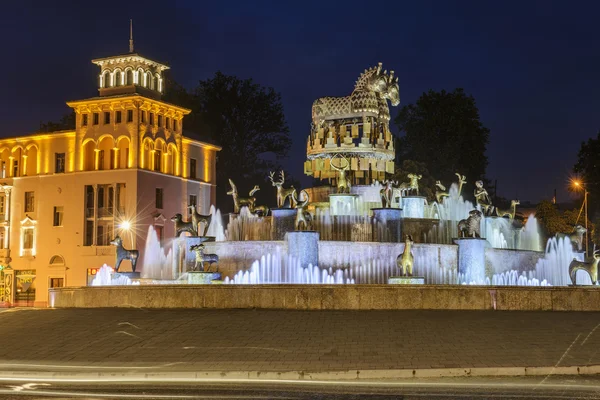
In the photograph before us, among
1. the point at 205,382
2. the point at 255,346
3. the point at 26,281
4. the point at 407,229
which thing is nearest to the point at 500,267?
the point at 407,229

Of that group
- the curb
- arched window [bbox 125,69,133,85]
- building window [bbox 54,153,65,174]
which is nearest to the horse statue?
the curb

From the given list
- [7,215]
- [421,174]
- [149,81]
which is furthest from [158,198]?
[421,174]

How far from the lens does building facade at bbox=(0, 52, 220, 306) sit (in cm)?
5919

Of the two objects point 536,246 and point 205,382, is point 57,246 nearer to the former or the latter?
point 536,246

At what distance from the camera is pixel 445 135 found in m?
67.1

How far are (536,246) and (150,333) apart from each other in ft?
68.0

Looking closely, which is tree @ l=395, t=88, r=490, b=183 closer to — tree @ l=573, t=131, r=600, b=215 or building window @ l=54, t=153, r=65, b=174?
tree @ l=573, t=131, r=600, b=215

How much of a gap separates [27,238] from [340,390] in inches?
2143

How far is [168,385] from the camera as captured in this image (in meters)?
13.2

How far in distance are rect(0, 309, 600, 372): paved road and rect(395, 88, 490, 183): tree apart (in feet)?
152

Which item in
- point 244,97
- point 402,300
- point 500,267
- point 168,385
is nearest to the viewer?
point 168,385

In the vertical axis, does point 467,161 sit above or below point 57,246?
above

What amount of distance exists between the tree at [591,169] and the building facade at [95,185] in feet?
96.3

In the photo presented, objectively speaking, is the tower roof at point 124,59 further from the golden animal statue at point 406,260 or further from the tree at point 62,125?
the golden animal statue at point 406,260
